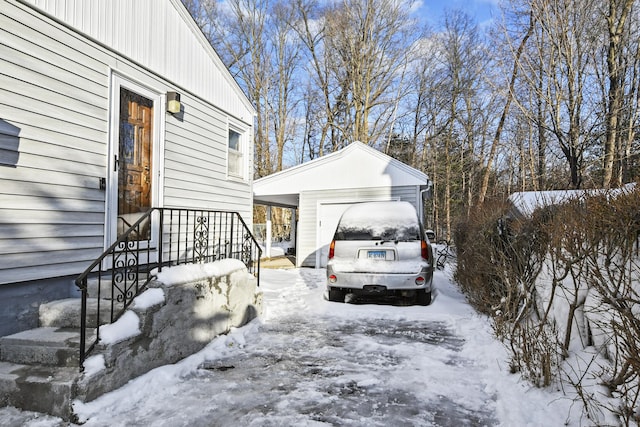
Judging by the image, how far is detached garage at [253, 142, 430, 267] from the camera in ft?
35.1

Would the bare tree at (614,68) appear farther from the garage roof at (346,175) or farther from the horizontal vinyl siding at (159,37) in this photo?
the horizontal vinyl siding at (159,37)

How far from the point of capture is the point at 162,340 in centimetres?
340

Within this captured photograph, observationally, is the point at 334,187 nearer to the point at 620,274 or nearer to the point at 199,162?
the point at 199,162

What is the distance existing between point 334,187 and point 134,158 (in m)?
7.04

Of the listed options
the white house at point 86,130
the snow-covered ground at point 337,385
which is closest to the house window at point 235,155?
the white house at point 86,130

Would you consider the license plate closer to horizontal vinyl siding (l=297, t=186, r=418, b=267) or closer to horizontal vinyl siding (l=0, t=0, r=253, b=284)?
horizontal vinyl siding (l=0, t=0, r=253, b=284)

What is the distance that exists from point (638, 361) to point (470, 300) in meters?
4.23

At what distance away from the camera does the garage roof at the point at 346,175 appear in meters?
10.7

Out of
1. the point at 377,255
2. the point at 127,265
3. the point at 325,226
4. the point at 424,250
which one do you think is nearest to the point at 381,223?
the point at 377,255

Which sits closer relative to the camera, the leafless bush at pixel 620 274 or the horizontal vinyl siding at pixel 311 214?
the leafless bush at pixel 620 274

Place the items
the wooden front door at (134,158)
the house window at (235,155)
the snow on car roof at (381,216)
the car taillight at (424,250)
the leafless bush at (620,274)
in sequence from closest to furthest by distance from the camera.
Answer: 1. the leafless bush at (620,274)
2. the wooden front door at (134,158)
3. the car taillight at (424,250)
4. the snow on car roof at (381,216)
5. the house window at (235,155)

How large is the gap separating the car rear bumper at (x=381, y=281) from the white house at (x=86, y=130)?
271cm

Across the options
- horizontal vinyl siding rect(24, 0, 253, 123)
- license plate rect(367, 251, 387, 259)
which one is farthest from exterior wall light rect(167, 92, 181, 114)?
license plate rect(367, 251, 387, 259)

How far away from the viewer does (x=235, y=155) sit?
7645 mm
